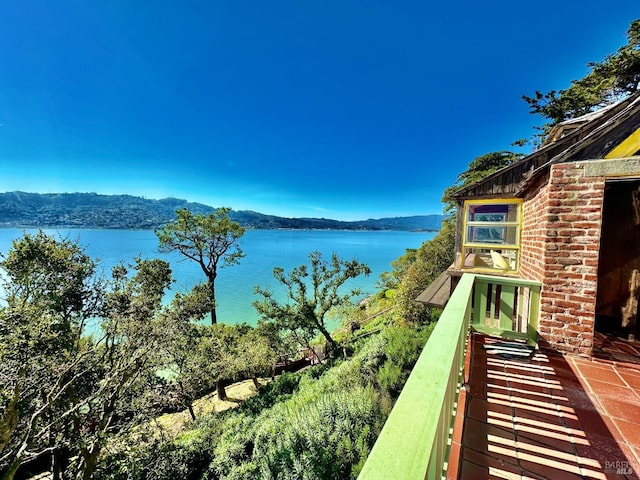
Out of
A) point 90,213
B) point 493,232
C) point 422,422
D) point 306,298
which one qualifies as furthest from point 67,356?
point 90,213

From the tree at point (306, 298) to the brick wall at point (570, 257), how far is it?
11546 millimetres

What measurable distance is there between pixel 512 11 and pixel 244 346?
16.3m

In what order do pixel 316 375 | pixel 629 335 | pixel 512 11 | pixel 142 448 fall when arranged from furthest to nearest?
pixel 316 375 < pixel 512 11 < pixel 142 448 < pixel 629 335

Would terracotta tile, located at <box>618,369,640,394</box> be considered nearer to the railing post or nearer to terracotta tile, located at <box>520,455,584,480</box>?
the railing post

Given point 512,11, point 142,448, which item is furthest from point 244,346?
point 512,11

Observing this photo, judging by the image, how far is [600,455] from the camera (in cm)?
164

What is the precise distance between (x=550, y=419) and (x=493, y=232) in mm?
4491

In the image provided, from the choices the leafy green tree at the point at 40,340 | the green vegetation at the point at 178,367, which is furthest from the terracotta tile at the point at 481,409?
the leafy green tree at the point at 40,340

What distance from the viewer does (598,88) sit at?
1348 centimetres

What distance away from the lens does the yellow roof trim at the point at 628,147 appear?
2.59 meters

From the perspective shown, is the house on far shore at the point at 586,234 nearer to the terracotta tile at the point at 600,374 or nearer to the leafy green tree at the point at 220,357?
the terracotta tile at the point at 600,374

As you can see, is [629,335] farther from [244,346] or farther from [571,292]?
[244,346]

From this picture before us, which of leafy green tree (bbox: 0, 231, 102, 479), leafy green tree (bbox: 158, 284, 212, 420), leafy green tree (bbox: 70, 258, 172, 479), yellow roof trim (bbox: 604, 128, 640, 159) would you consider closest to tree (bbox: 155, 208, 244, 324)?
leafy green tree (bbox: 158, 284, 212, 420)

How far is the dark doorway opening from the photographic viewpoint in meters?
3.27
